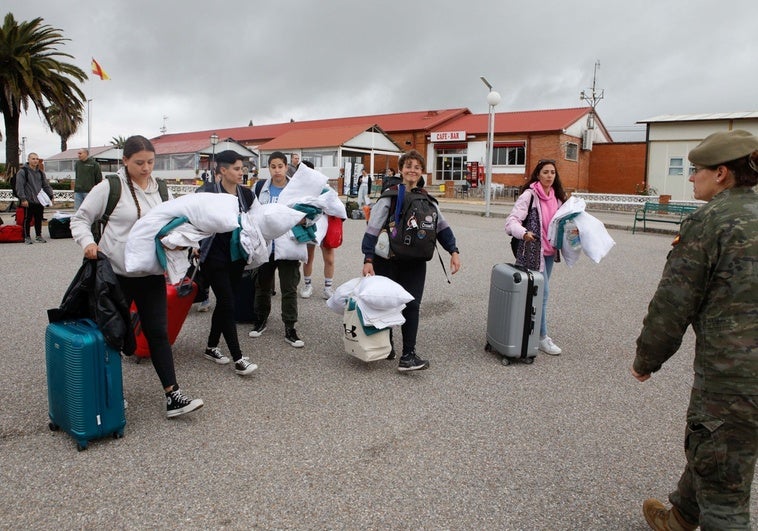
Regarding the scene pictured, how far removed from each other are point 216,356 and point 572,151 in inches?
1389

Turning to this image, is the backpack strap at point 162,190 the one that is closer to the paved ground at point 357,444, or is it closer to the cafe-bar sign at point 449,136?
the paved ground at point 357,444

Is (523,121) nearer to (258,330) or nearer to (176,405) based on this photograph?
(258,330)

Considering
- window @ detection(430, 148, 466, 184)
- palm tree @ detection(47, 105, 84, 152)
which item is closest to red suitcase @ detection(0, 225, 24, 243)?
palm tree @ detection(47, 105, 84, 152)

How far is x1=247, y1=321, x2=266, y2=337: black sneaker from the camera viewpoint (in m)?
5.71

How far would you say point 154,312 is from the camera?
145 inches

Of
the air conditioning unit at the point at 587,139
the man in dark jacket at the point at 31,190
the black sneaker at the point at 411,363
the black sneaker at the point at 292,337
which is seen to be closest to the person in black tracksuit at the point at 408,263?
the black sneaker at the point at 411,363

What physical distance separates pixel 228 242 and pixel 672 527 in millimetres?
3346

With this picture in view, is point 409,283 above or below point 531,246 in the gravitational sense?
below

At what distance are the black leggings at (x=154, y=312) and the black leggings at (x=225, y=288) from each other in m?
0.60

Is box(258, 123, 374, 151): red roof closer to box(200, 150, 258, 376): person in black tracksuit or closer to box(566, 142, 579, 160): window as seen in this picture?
box(566, 142, 579, 160): window

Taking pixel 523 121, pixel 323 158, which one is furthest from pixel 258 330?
pixel 523 121

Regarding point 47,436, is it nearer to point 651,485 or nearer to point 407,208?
point 407,208

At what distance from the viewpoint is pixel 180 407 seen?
147 inches

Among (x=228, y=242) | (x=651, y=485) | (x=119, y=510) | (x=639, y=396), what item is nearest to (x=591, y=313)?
(x=639, y=396)
